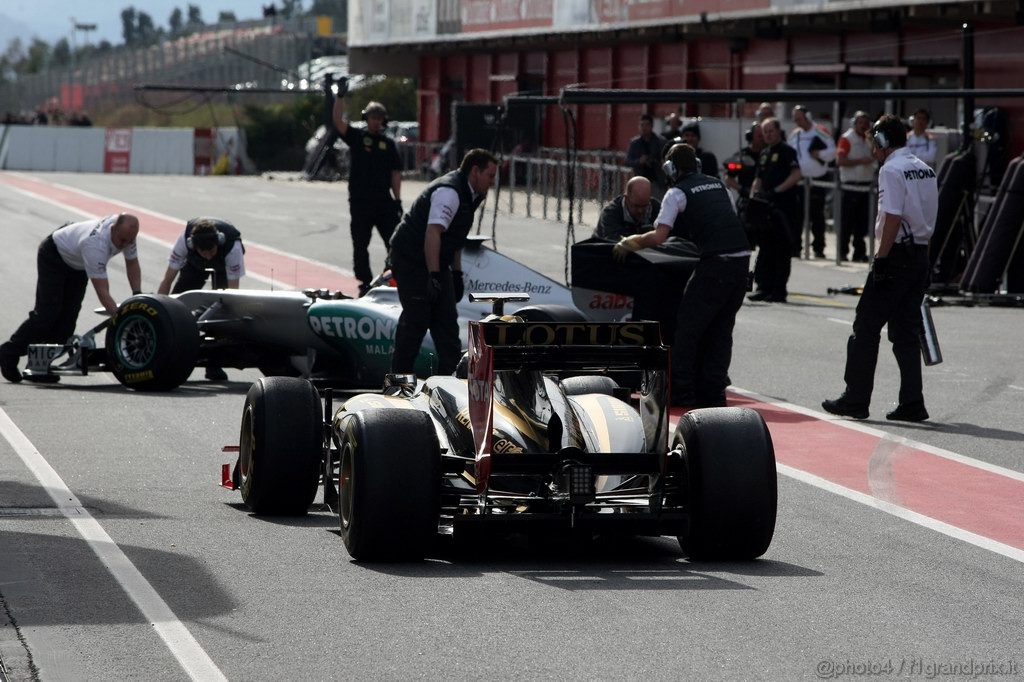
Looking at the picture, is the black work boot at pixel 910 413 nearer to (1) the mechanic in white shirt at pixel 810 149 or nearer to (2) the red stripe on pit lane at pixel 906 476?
(2) the red stripe on pit lane at pixel 906 476

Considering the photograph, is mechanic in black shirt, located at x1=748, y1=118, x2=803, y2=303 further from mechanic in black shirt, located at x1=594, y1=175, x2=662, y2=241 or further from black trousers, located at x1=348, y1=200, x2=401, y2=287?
mechanic in black shirt, located at x1=594, y1=175, x2=662, y2=241

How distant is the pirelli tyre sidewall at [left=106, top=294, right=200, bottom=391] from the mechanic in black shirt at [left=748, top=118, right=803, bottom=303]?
8339 millimetres

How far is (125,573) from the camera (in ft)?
24.4

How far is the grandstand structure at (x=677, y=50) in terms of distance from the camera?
2781 centimetres

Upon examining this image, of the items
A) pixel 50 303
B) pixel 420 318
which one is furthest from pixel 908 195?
pixel 50 303

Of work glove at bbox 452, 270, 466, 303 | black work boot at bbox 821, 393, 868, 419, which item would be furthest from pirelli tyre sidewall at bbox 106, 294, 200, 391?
black work boot at bbox 821, 393, 868, 419

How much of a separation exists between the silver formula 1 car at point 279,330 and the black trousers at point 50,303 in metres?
0.25

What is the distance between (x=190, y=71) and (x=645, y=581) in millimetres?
83415

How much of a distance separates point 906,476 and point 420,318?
338 centimetres

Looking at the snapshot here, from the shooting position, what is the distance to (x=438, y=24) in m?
46.3

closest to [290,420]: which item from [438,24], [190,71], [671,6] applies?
[671,6]

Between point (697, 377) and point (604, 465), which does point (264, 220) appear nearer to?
point (697, 377)

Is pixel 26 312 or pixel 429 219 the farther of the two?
pixel 26 312

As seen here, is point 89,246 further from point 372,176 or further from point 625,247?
point 372,176
